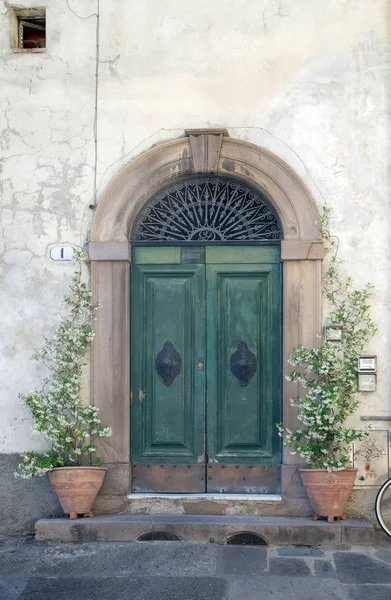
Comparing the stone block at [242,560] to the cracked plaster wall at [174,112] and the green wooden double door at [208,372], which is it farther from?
the cracked plaster wall at [174,112]

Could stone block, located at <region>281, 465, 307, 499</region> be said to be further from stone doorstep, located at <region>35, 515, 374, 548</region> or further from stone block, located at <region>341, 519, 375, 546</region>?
stone block, located at <region>341, 519, 375, 546</region>

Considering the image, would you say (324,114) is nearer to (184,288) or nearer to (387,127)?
(387,127)

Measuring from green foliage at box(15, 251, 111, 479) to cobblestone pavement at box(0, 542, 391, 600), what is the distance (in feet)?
2.43

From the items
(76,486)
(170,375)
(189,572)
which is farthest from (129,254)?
(189,572)

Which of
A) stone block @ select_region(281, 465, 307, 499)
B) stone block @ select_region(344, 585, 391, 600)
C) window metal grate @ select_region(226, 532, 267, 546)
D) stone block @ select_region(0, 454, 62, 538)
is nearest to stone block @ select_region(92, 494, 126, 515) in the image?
stone block @ select_region(0, 454, 62, 538)

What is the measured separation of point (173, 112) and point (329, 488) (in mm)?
3541

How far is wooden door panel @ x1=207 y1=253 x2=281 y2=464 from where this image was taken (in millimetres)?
7574

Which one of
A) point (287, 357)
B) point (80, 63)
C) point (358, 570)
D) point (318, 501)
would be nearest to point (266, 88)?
point (80, 63)

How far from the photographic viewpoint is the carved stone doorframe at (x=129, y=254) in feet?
24.4

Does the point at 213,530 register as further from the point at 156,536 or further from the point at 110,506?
the point at 110,506

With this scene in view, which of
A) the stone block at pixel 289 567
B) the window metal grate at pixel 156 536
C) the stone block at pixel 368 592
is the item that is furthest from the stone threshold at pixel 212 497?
the stone block at pixel 368 592

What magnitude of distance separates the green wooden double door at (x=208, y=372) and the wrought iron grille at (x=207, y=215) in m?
0.13

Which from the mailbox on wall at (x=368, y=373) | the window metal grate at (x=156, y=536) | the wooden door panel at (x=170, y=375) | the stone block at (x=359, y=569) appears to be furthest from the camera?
the wooden door panel at (x=170, y=375)

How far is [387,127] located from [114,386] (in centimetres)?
331
